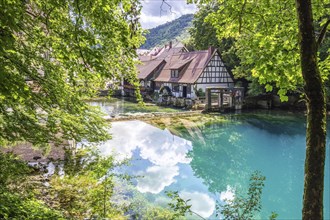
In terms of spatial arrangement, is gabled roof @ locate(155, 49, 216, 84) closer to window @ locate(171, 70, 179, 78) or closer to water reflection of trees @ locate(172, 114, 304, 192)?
window @ locate(171, 70, 179, 78)

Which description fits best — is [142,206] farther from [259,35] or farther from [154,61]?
[154,61]

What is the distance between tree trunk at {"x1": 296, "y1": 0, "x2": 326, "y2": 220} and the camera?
2.90 metres

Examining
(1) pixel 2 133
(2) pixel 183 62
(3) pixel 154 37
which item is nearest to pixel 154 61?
(2) pixel 183 62

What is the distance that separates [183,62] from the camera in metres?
36.4

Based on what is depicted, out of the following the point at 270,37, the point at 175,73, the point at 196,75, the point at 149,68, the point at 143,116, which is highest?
the point at 149,68

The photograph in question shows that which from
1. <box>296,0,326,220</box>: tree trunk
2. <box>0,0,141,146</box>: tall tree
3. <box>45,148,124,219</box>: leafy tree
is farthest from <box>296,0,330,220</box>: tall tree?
<box>45,148,124,219</box>: leafy tree

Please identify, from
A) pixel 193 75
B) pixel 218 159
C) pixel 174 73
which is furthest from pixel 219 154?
pixel 174 73

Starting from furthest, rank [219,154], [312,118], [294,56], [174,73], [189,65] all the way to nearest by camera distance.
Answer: [174,73]
[189,65]
[219,154]
[294,56]
[312,118]

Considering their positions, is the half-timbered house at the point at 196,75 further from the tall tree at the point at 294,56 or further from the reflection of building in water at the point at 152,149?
the tall tree at the point at 294,56

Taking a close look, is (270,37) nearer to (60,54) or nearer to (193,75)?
(60,54)

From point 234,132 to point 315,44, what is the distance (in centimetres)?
1933

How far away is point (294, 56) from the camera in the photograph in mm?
3781

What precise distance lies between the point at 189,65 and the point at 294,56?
32.5 metres

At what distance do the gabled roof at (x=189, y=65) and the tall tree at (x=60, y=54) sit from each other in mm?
27528
